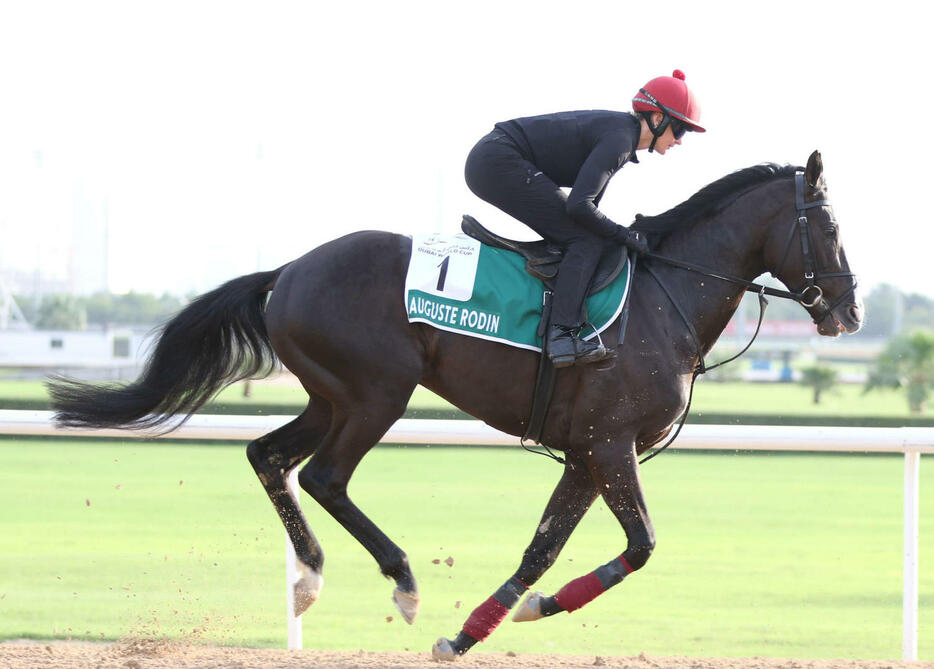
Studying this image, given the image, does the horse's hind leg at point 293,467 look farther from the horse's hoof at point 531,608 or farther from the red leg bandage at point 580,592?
the red leg bandage at point 580,592

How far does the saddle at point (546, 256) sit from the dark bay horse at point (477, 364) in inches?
5.8

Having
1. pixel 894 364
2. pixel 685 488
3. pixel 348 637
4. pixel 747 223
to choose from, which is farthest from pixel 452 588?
pixel 894 364

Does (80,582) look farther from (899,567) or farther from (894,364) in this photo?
(894,364)

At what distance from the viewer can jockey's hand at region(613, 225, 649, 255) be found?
163 inches

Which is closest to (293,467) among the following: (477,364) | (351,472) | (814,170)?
(351,472)

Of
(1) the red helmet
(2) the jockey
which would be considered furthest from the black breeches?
(1) the red helmet

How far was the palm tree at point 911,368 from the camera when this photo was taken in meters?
32.8

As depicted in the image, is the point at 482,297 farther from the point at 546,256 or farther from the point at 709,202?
the point at 709,202

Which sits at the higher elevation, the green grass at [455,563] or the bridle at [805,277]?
the bridle at [805,277]

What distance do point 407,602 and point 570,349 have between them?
3.45ft

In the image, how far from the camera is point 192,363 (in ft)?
14.4

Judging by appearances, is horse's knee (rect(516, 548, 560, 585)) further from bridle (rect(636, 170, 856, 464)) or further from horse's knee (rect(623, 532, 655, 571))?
bridle (rect(636, 170, 856, 464))

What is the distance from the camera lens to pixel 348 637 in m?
5.27

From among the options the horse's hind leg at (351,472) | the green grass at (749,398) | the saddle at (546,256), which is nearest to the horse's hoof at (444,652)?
the horse's hind leg at (351,472)
